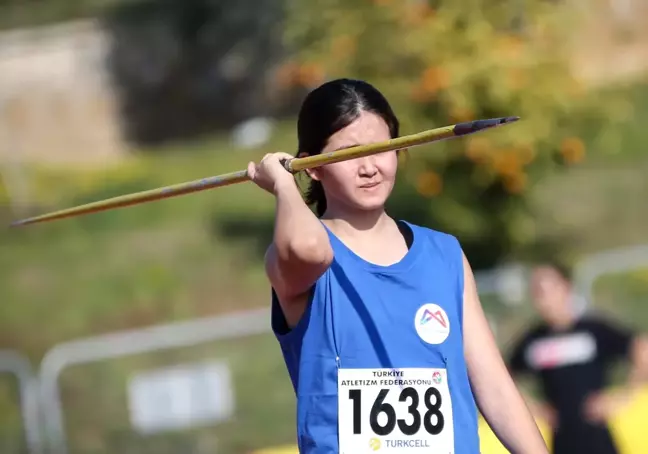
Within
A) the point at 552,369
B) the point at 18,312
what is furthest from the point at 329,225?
the point at 18,312

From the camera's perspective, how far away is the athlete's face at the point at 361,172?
9.40 feet

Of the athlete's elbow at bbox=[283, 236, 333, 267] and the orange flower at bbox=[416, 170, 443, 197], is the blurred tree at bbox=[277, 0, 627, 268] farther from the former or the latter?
the athlete's elbow at bbox=[283, 236, 333, 267]

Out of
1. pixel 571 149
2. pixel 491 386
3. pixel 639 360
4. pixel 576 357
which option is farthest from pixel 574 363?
pixel 571 149

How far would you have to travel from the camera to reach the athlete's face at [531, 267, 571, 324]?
21.0 ft

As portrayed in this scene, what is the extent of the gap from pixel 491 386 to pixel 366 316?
46cm

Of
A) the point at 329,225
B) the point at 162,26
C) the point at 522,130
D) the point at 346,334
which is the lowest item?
the point at 346,334

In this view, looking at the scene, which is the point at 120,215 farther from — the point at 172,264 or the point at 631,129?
the point at 631,129

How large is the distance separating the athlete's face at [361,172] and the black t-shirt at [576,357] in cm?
382

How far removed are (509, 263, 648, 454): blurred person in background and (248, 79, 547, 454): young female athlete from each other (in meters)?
3.53

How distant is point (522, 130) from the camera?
9.94 meters

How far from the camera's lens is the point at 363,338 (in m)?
2.79

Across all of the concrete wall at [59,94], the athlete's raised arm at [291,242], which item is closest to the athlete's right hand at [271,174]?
the athlete's raised arm at [291,242]

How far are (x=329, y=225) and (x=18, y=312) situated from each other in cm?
1015

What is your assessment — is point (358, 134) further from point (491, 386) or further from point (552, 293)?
point (552, 293)
